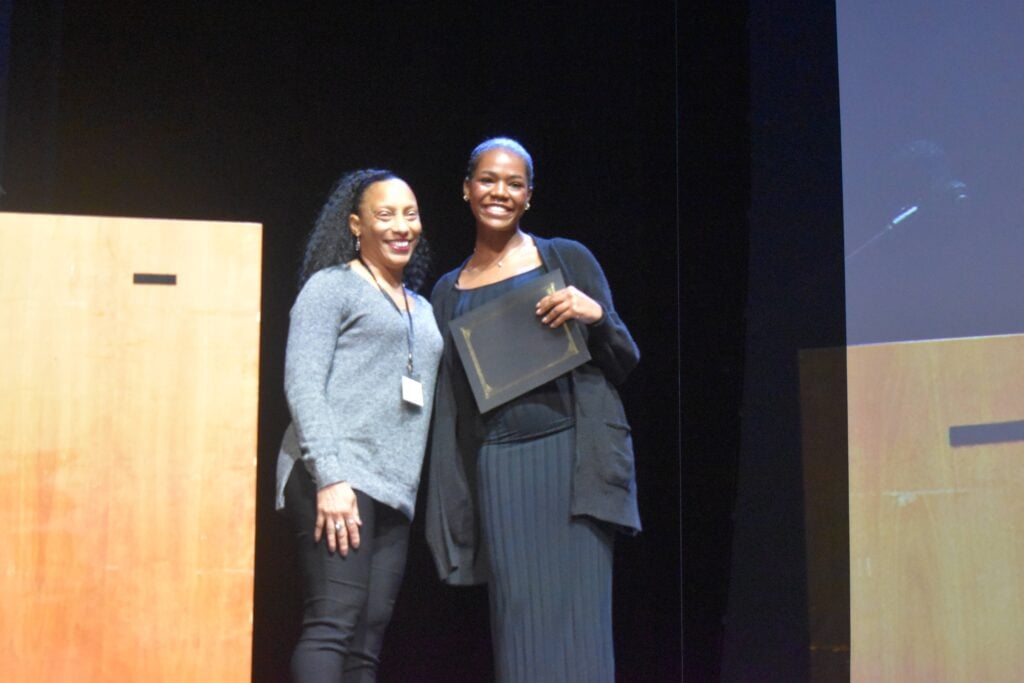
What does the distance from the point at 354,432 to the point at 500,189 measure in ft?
2.21

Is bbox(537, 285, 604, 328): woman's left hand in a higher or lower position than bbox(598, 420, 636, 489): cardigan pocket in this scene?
higher

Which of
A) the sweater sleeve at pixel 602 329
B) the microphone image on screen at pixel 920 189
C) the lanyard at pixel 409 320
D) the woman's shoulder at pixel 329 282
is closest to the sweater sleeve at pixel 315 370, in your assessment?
the woman's shoulder at pixel 329 282

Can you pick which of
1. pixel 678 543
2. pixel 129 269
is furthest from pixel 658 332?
pixel 129 269

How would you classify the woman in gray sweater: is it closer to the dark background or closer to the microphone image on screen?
the dark background

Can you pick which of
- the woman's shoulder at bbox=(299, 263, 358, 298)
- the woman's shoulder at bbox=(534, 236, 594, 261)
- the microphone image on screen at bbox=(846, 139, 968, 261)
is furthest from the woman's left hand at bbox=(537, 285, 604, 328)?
the microphone image on screen at bbox=(846, 139, 968, 261)

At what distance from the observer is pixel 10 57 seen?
2879 millimetres

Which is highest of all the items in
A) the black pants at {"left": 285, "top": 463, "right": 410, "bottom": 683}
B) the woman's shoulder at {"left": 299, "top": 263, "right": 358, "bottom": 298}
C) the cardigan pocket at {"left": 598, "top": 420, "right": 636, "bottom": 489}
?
the woman's shoulder at {"left": 299, "top": 263, "right": 358, "bottom": 298}

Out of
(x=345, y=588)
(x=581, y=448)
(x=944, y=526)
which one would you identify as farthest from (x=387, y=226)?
(x=944, y=526)

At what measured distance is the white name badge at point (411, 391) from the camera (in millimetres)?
2348

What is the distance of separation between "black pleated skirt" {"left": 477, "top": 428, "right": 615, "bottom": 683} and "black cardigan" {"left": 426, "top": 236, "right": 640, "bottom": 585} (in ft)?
0.17

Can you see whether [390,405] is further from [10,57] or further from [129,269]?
[10,57]

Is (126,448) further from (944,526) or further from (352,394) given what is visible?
(944,526)

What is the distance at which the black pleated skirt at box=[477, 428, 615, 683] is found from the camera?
2369 mm

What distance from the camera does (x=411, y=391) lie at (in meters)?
2.36
